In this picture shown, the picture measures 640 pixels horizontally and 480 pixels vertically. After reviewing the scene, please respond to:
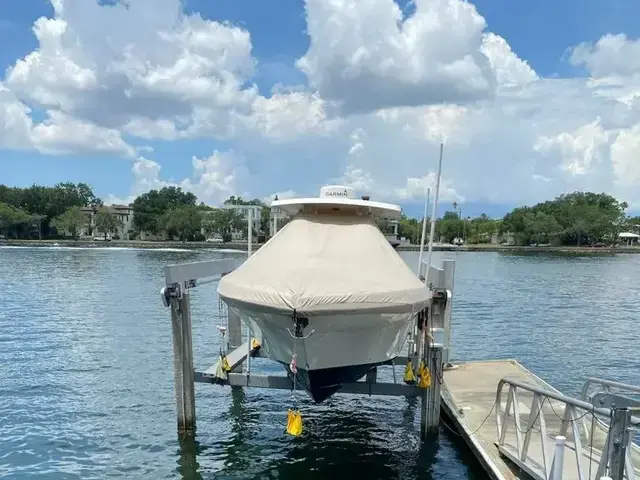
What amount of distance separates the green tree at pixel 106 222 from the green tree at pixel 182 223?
41.2 feet

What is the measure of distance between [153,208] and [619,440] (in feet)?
594

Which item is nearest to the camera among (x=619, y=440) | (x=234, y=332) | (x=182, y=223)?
(x=619, y=440)

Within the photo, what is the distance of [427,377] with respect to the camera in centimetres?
1186

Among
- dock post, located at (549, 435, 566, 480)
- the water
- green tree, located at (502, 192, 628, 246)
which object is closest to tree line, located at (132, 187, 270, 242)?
green tree, located at (502, 192, 628, 246)

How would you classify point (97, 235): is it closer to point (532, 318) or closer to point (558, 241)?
point (558, 241)

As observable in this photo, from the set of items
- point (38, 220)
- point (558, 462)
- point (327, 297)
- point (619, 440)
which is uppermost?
point (38, 220)

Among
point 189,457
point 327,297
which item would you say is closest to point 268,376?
point 189,457

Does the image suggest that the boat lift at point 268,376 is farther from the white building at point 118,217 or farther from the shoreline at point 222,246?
the white building at point 118,217

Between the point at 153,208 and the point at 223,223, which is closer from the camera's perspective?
the point at 223,223

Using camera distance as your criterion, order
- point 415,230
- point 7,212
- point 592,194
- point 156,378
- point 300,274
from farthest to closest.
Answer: point 592,194, point 7,212, point 415,230, point 156,378, point 300,274

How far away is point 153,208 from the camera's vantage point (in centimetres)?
17975

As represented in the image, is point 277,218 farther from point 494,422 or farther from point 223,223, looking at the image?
point 223,223

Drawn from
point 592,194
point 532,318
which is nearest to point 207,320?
point 532,318

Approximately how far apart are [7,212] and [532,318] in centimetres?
14642
